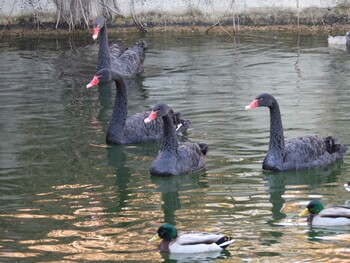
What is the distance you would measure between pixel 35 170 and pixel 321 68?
670cm

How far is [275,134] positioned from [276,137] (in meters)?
0.04

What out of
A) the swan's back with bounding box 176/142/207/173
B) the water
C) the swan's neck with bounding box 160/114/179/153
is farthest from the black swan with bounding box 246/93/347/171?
the swan's neck with bounding box 160/114/179/153

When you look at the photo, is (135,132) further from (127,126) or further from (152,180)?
(152,180)

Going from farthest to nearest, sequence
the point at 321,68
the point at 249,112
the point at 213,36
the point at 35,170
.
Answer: the point at 213,36, the point at 321,68, the point at 249,112, the point at 35,170

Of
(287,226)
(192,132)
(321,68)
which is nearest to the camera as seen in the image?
(287,226)

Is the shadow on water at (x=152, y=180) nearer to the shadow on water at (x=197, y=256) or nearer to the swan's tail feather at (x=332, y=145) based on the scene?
the shadow on water at (x=197, y=256)

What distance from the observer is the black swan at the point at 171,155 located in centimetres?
1155

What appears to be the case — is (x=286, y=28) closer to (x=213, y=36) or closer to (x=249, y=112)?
(x=213, y=36)

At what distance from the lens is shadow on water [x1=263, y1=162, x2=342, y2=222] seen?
35.8 feet

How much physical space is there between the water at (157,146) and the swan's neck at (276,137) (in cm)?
25

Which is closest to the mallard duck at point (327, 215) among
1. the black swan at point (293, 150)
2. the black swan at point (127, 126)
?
the black swan at point (293, 150)

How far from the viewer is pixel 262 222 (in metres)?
9.66

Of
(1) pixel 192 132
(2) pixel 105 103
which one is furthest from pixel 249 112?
(2) pixel 105 103

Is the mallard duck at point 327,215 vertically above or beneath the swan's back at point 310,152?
beneath
